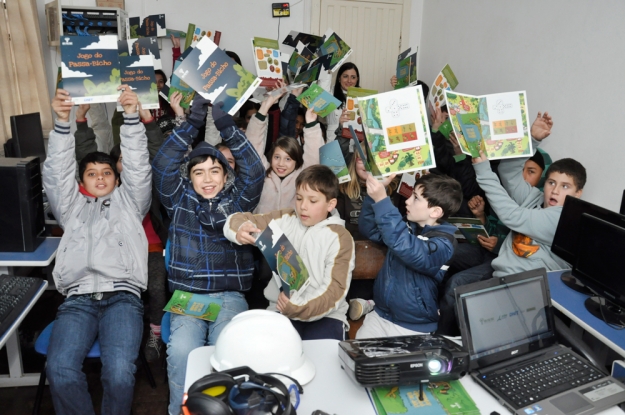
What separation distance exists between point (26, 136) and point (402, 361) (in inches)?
108

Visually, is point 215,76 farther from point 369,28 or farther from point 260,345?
point 369,28

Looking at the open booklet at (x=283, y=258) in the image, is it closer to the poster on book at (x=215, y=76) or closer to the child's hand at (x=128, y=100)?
the poster on book at (x=215, y=76)

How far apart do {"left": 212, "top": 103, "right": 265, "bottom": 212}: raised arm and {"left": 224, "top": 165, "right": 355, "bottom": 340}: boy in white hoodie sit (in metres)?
0.15

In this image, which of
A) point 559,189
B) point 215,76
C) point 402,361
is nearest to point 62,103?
point 215,76

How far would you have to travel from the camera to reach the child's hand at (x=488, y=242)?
2.81 metres

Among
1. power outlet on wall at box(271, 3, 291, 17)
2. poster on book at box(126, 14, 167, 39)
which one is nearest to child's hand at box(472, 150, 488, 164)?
power outlet on wall at box(271, 3, 291, 17)

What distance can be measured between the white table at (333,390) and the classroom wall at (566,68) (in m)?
1.82

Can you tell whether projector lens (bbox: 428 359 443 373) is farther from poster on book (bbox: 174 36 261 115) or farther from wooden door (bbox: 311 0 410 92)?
wooden door (bbox: 311 0 410 92)

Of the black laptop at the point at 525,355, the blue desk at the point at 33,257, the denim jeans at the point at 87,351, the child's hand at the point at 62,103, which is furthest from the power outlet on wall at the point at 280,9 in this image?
the black laptop at the point at 525,355

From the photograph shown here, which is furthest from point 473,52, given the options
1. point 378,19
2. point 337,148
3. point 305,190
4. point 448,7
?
point 305,190

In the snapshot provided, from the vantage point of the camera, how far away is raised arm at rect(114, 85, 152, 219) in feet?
7.56

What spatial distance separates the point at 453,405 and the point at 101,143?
2.92 meters

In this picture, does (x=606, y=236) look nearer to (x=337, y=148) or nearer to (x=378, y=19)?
(x=337, y=148)

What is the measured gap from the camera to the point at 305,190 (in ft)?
7.32
